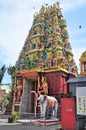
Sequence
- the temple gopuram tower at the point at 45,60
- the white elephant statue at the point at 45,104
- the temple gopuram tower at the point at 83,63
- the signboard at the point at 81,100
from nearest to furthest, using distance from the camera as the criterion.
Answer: the signboard at the point at 81,100 → the white elephant statue at the point at 45,104 → the temple gopuram tower at the point at 83,63 → the temple gopuram tower at the point at 45,60

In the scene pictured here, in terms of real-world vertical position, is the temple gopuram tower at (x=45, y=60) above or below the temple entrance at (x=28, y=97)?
above

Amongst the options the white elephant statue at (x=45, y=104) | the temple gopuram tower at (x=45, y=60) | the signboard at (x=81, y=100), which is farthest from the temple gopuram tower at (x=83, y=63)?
the signboard at (x=81, y=100)

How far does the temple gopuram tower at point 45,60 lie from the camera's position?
25.1 metres

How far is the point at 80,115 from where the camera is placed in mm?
12164

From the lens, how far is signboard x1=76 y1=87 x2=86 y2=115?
11497 millimetres

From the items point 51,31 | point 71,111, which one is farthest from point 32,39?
point 71,111

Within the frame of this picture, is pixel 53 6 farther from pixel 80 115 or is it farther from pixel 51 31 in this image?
pixel 80 115

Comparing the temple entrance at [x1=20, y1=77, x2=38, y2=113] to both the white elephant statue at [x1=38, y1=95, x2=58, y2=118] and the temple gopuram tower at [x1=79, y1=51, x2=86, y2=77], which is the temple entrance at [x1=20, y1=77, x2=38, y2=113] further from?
the temple gopuram tower at [x1=79, y1=51, x2=86, y2=77]

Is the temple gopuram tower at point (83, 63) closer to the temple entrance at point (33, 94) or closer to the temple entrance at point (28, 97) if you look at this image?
the temple entrance at point (28, 97)

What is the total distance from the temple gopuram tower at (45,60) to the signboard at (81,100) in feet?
41.0

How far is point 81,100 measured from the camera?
460 inches

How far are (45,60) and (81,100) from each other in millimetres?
15425

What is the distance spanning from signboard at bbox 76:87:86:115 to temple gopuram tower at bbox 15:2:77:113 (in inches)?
492

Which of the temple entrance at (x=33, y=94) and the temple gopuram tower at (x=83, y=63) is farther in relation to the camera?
the temple entrance at (x=33, y=94)
